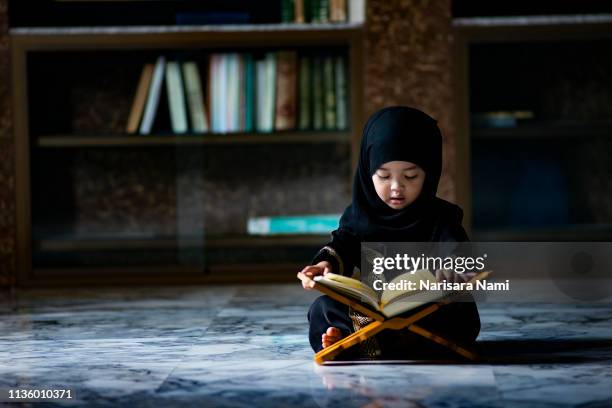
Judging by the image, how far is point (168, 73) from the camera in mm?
2889

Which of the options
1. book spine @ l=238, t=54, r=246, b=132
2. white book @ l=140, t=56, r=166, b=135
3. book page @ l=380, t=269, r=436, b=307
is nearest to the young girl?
book page @ l=380, t=269, r=436, b=307

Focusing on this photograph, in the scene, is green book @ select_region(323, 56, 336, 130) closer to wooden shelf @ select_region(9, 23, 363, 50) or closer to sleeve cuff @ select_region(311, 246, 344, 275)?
wooden shelf @ select_region(9, 23, 363, 50)

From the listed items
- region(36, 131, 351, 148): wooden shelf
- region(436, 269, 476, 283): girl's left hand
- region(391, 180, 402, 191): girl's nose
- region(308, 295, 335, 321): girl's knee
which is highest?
region(36, 131, 351, 148): wooden shelf

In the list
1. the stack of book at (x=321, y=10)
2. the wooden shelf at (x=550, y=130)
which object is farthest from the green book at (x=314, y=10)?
the wooden shelf at (x=550, y=130)

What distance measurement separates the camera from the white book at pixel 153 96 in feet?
9.49

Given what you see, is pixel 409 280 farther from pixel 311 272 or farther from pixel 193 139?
pixel 193 139

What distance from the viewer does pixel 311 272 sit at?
1541 mm

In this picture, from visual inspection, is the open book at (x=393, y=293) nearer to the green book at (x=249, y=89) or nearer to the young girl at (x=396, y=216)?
the young girl at (x=396, y=216)

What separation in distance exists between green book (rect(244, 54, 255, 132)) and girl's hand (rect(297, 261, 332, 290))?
132cm

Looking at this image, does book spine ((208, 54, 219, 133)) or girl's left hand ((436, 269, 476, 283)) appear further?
book spine ((208, 54, 219, 133))

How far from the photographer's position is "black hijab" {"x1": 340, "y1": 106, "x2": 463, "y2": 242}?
5.28 ft

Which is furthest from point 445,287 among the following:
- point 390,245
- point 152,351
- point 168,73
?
point 168,73

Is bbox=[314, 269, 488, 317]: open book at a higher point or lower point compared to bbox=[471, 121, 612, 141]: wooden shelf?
lower

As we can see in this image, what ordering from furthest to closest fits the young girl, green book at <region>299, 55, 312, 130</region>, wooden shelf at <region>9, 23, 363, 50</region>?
green book at <region>299, 55, 312, 130</region> → wooden shelf at <region>9, 23, 363, 50</region> → the young girl
